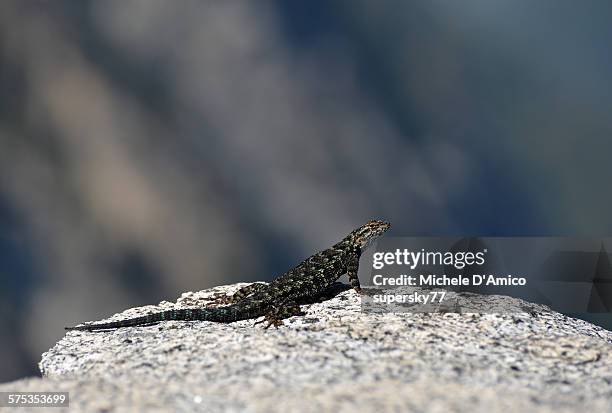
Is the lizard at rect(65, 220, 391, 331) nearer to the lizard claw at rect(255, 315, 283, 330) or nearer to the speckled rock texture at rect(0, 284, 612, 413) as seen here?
the lizard claw at rect(255, 315, 283, 330)

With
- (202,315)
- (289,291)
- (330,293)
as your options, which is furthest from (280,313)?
(330,293)

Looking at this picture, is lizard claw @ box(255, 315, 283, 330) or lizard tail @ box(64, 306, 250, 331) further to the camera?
lizard tail @ box(64, 306, 250, 331)

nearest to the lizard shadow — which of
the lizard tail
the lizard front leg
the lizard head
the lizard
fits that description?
the lizard

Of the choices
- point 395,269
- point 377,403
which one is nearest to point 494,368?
point 377,403

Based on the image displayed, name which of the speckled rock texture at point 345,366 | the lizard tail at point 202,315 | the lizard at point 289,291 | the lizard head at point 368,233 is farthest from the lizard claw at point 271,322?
the lizard head at point 368,233

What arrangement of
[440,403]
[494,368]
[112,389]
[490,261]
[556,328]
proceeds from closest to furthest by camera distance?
[440,403] → [112,389] → [494,368] → [556,328] → [490,261]

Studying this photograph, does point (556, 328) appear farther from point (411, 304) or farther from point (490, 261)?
point (411, 304)

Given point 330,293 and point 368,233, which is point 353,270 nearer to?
point 330,293
